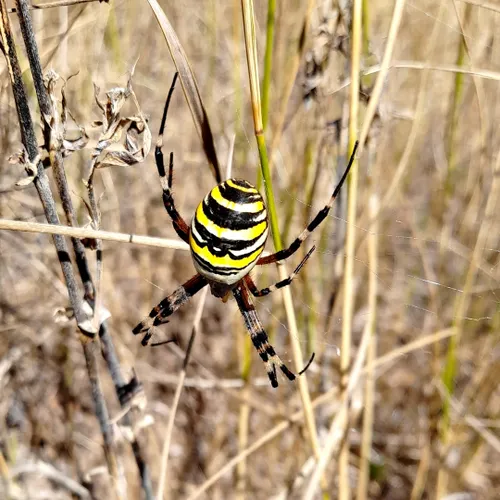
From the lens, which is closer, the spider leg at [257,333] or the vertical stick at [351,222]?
the vertical stick at [351,222]

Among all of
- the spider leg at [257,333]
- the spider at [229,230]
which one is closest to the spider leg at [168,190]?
the spider at [229,230]

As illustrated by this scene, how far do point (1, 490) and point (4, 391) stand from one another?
0.51 m

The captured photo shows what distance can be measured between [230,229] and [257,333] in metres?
0.64

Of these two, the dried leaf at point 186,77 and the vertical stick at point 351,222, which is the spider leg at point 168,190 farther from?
the vertical stick at point 351,222

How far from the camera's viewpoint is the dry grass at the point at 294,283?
5.09 ft

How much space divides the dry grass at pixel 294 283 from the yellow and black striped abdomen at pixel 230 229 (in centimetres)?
13

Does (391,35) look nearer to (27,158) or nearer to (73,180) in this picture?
(27,158)

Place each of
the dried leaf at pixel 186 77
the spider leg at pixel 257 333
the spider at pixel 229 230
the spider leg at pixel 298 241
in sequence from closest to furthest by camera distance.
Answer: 1. the dried leaf at pixel 186 77
2. the spider at pixel 229 230
3. the spider leg at pixel 298 241
4. the spider leg at pixel 257 333

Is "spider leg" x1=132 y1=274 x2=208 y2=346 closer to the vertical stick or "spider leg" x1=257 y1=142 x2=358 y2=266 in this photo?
"spider leg" x1=257 y1=142 x2=358 y2=266

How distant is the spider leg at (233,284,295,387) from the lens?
1.81m

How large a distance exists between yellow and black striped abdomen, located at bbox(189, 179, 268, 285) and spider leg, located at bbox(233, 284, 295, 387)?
1.40 feet

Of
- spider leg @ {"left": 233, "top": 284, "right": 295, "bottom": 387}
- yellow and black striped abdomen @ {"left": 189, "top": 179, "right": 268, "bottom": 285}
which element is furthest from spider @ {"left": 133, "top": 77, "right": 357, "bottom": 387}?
spider leg @ {"left": 233, "top": 284, "right": 295, "bottom": 387}

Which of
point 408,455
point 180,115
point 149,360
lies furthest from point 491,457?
point 180,115

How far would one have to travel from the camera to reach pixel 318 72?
1503mm
